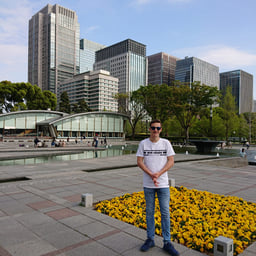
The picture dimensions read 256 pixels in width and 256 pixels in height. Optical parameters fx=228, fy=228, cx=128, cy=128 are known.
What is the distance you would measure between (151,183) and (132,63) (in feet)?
601

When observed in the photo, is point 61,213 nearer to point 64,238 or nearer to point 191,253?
point 64,238

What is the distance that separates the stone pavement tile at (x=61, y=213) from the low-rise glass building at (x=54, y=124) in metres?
50.8

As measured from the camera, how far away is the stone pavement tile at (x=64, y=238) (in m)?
4.23

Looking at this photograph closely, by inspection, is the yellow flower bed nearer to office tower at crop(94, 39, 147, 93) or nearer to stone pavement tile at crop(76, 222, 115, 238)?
stone pavement tile at crop(76, 222, 115, 238)

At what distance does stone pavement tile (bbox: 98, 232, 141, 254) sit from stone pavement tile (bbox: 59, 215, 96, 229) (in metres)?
0.98

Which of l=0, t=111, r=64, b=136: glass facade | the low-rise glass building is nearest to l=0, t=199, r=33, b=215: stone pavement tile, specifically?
the low-rise glass building

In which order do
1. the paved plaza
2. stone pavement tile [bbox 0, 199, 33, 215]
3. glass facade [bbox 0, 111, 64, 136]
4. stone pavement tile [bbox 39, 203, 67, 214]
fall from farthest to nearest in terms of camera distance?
glass facade [bbox 0, 111, 64, 136]
stone pavement tile [bbox 39, 203, 67, 214]
stone pavement tile [bbox 0, 199, 33, 215]
the paved plaza

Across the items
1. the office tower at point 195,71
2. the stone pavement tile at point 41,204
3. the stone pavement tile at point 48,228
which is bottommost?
the stone pavement tile at point 41,204

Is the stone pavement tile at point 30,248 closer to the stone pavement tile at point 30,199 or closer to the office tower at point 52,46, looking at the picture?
the stone pavement tile at point 30,199

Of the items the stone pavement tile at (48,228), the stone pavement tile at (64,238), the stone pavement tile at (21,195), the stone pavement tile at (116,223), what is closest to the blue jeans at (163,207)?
the stone pavement tile at (116,223)

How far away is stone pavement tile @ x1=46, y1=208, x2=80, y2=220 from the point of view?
225 inches

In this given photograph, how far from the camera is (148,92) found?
182 ft

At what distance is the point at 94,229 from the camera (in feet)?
16.2

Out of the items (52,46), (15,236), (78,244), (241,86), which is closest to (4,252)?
(15,236)
